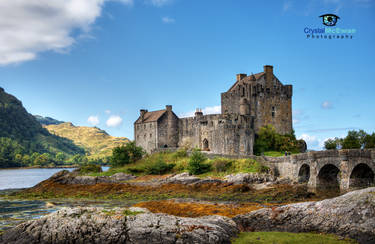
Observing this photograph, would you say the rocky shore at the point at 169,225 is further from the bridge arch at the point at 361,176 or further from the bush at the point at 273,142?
the bush at the point at 273,142

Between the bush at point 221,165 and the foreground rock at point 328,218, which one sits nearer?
the foreground rock at point 328,218

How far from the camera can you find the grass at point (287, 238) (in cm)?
1451

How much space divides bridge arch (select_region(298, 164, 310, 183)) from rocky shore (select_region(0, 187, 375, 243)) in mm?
20121

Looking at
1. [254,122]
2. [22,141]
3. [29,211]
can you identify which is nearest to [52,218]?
[29,211]

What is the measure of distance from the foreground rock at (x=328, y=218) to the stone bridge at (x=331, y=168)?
42.7 feet

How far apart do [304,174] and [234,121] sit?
16217mm

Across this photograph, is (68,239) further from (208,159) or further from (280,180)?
(208,159)

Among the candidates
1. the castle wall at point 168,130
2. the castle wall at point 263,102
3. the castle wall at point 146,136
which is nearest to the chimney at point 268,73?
the castle wall at point 263,102

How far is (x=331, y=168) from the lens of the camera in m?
33.2

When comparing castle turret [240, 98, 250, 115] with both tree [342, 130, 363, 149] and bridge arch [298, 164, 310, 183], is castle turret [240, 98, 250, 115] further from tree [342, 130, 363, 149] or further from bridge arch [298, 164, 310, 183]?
bridge arch [298, 164, 310, 183]

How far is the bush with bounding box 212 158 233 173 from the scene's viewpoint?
43.7 meters

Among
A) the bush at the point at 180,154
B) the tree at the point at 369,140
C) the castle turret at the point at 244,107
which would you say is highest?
the castle turret at the point at 244,107

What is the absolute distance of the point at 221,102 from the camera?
58.6 m

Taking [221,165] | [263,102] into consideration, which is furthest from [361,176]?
[263,102]
